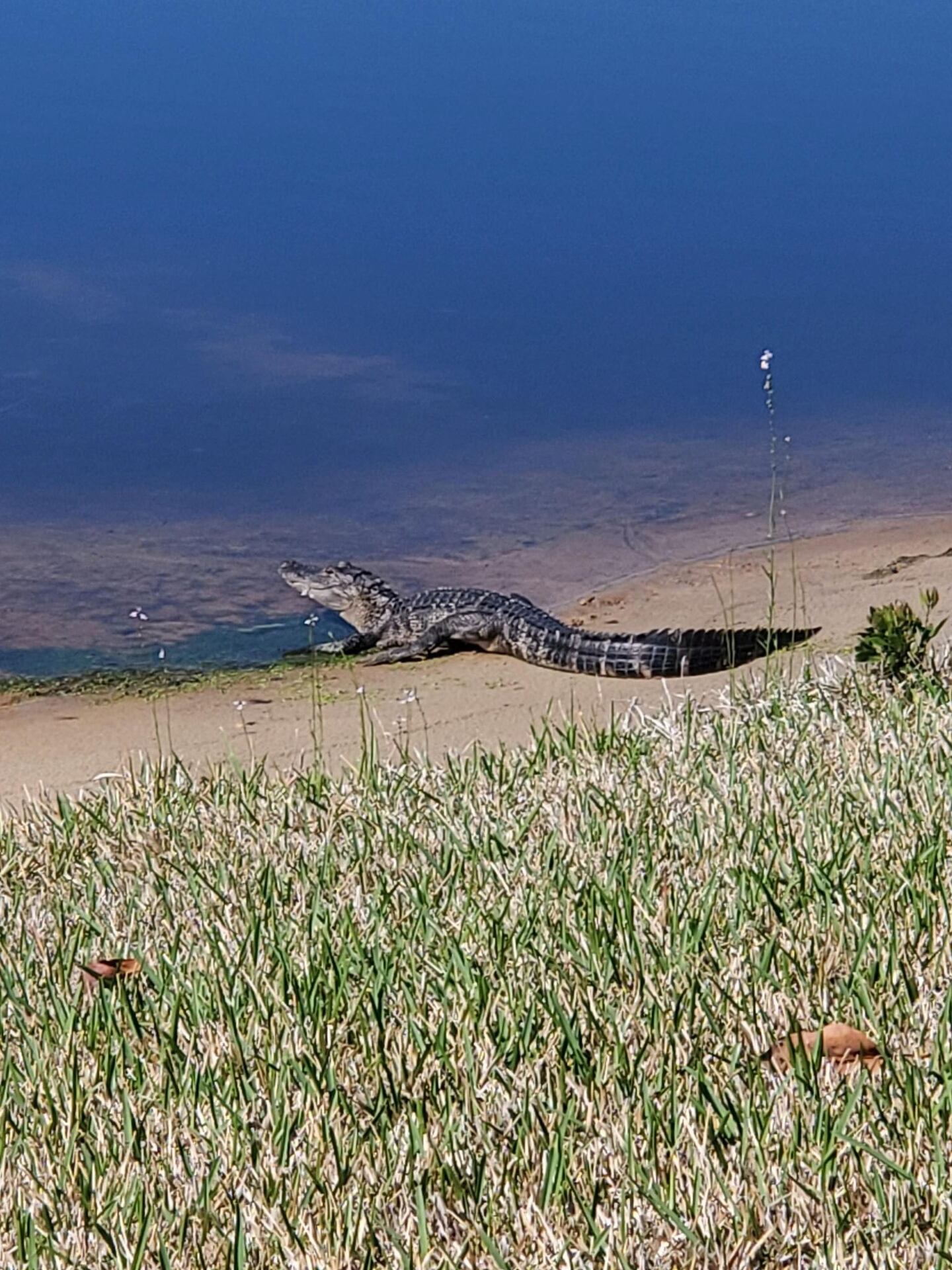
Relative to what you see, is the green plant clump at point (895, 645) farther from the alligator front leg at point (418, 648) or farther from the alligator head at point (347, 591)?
the alligator head at point (347, 591)

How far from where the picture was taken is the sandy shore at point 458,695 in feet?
20.2

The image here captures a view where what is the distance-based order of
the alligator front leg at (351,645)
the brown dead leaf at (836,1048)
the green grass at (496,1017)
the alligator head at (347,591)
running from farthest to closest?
the alligator head at (347,591)
the alligator front leg at (351,645)
the brown dead leaf at (836,1048)
the green grass at (496,1017)

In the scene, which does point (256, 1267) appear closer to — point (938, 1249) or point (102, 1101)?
point (102, 1101)

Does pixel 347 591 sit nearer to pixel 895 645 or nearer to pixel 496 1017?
pixel 895 645

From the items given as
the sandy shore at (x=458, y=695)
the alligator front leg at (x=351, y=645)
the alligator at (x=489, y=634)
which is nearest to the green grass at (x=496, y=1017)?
the sandy shore at (x=458, y=695)

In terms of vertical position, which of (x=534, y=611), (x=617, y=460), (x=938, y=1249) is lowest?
(x=938, y=1249)

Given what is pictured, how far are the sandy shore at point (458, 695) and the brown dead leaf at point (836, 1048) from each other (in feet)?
7.12

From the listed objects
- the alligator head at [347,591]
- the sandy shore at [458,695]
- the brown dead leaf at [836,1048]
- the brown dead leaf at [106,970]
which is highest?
the alligator head at [347,591]

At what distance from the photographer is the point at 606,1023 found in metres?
2.65

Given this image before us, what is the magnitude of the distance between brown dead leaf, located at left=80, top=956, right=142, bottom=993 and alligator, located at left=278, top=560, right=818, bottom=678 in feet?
14.6

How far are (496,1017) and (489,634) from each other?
639 cm

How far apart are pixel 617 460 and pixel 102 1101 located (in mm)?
10045

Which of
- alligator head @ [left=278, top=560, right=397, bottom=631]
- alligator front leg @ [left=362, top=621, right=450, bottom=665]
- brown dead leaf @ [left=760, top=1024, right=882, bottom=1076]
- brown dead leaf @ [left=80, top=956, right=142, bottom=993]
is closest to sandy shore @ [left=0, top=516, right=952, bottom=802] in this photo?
alligator front leg @ [left=362, top=621, right=450, bottom=665]

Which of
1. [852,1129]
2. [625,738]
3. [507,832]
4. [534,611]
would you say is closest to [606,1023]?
[852,1129]
